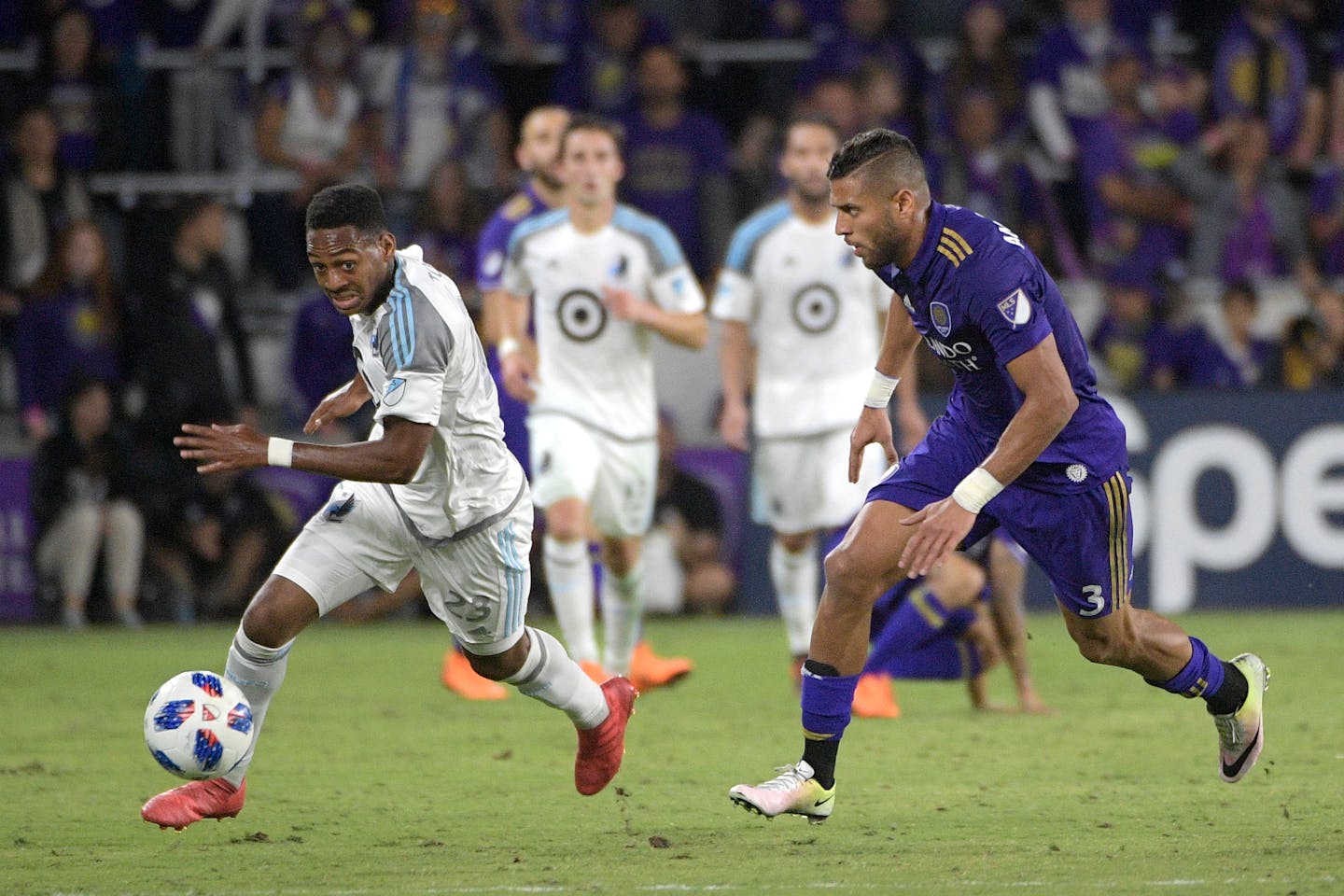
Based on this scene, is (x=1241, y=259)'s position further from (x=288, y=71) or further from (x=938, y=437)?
(x=938, y=437)

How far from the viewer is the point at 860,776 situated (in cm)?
716

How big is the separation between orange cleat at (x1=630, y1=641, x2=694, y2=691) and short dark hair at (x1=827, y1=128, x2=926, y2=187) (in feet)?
14.4

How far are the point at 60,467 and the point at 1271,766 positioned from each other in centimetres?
886

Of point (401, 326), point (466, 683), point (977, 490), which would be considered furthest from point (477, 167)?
point (977, 490)

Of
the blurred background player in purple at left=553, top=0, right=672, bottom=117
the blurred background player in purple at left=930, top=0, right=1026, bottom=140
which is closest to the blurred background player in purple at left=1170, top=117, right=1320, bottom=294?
the blurred background player in purple at left=930, top=0, right=1026, bottom=140

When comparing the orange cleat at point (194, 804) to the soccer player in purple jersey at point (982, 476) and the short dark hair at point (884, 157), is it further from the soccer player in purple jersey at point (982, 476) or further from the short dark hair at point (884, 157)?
the short dark hair at point (884, 157)

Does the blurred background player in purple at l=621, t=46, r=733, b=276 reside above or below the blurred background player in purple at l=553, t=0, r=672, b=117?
below

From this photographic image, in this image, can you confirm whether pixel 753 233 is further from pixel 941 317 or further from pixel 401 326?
pixel 401 326

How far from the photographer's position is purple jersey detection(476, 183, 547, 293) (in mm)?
9906

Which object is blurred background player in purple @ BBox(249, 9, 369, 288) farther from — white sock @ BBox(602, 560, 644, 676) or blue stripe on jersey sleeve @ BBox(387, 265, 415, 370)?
blue stripe on jersey sleeve @ BBox(387, 265, 415, 370)

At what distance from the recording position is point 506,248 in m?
9.93

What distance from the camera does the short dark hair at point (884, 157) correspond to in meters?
5.82

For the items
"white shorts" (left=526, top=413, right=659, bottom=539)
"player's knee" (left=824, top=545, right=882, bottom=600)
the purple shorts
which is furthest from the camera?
"white shorts" (left=526, top=413, right=659, bottom=539)

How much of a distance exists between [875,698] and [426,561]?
3.24 m
